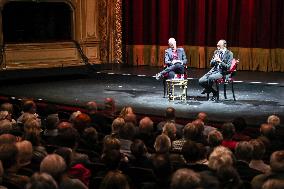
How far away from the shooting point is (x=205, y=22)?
13461 millimetres

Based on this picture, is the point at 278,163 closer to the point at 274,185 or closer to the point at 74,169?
the point at 274,185

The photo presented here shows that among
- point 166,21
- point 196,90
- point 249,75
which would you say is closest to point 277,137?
point 196,90

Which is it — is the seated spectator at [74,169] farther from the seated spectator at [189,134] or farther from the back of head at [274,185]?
the back of head at [274,185]

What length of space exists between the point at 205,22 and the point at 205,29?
181 mm

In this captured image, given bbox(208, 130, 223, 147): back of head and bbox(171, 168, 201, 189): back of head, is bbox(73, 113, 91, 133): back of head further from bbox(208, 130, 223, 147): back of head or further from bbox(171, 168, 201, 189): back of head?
bbox(171, 168, 201, 189): back of head

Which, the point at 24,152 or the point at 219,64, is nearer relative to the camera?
the point at 24,152

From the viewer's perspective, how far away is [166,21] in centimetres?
1404

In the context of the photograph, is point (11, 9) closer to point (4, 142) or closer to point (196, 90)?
point (196, 90)

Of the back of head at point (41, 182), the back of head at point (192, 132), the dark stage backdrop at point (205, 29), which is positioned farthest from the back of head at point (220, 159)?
the dark stage backdrop at point (205, 29)

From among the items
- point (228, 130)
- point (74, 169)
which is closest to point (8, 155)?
point (74, 169)

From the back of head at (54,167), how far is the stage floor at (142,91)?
4.19m

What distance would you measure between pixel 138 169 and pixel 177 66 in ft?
18.9

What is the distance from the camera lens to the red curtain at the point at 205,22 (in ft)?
41.1

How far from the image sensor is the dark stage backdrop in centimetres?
1252
